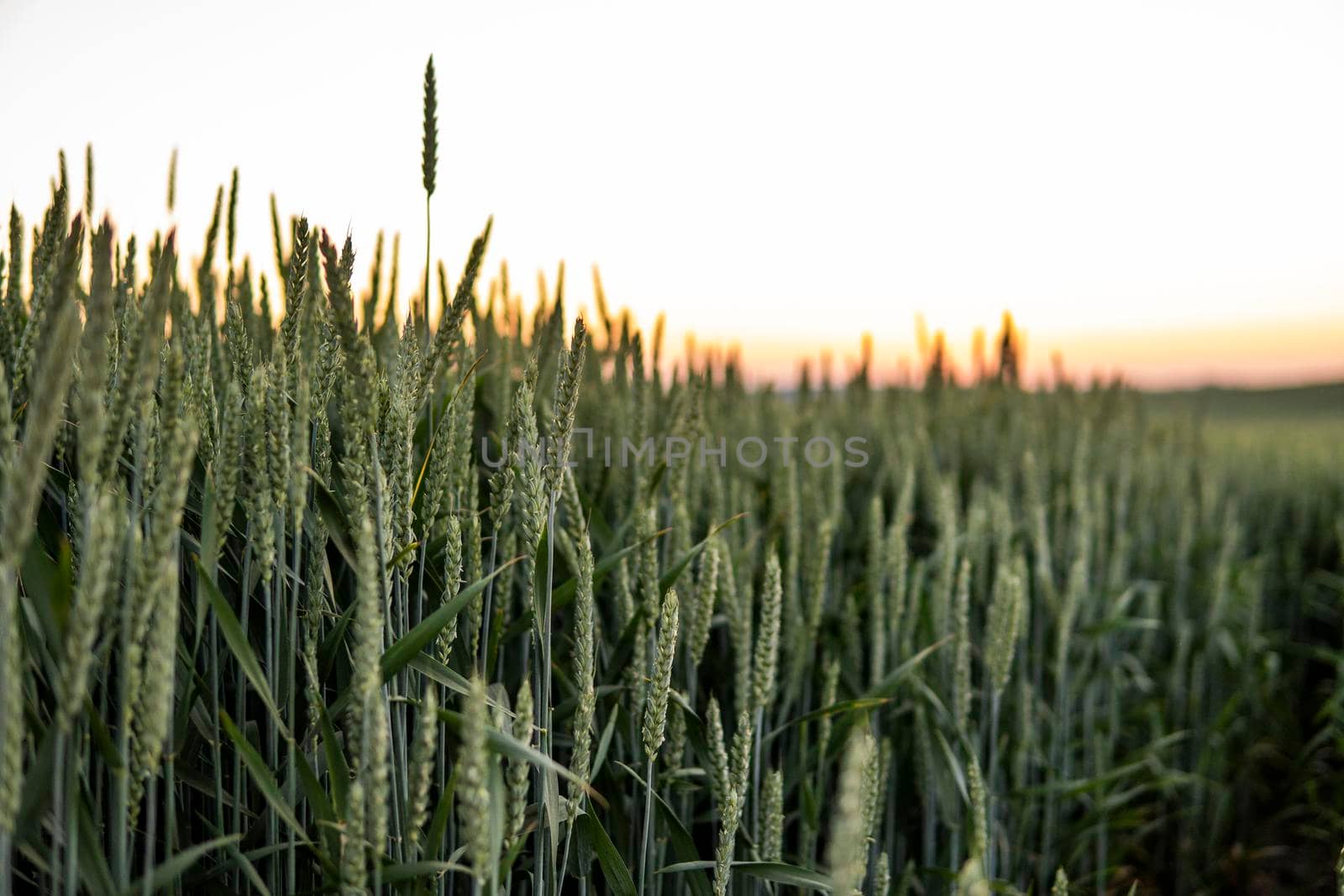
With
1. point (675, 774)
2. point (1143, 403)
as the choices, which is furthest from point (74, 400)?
point (1143, 403)

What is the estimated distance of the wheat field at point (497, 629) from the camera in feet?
2.10

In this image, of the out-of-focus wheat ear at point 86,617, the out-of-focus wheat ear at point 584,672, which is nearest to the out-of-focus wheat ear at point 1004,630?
the out-of-focus wheat ear at point 584,672

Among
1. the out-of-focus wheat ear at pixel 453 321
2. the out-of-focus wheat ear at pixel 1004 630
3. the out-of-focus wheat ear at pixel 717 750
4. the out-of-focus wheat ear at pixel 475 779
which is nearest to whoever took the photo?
the out-of-focus wheat ear at pixel 475 779

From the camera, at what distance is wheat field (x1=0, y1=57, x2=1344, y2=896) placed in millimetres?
640

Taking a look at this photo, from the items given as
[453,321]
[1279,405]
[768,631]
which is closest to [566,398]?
[453,321]

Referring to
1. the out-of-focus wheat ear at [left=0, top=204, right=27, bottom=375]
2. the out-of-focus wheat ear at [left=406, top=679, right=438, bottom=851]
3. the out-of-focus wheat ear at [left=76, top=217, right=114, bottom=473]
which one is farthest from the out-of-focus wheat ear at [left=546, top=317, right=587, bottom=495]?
the out-of-focus wheat ear at [left=0, top=204, right=27, bottom=375]

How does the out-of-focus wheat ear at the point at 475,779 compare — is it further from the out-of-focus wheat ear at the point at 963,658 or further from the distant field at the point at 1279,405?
the distant field at the point at 1279,405

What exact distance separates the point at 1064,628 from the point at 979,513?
0.42m

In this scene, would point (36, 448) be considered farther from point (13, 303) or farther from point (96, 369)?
point (13, 303)

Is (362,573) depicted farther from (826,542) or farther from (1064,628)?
(1064,628)

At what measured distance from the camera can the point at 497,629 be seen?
3.40 ft

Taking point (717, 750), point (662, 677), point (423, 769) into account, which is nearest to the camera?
point (423, 769)

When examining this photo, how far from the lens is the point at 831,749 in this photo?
1.39m

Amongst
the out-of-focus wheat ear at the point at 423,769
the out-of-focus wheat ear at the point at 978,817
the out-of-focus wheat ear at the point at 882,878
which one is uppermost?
the out-of-focus wheat ear at the point at 423,769
